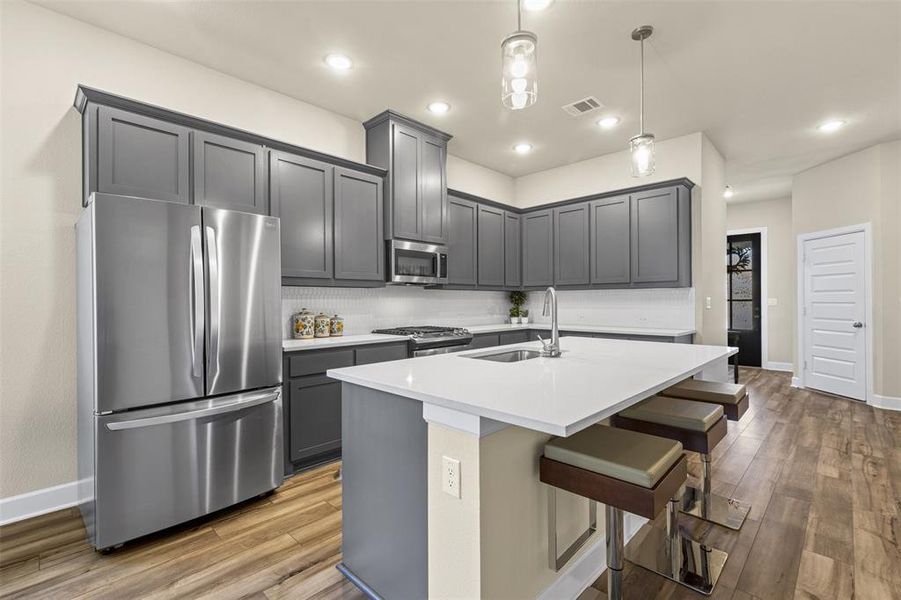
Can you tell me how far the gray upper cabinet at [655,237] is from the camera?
4.23 meters

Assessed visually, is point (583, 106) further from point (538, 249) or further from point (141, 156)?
point (141, 156)

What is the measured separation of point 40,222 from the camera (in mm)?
2453

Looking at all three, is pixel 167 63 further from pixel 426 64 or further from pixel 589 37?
pixel 589 37

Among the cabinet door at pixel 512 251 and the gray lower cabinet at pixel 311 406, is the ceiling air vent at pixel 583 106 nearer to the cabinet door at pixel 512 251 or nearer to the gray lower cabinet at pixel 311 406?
the cabinet door at pixel 512 251

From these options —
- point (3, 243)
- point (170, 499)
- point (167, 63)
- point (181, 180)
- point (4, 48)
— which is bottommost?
point (170, 499)

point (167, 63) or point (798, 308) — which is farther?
point (798, 308)

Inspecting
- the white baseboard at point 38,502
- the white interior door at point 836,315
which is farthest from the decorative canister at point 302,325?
the white interior door at point 836,315

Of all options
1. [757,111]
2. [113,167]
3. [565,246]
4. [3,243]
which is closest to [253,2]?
[113,167]

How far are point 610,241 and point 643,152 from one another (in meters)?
2.21

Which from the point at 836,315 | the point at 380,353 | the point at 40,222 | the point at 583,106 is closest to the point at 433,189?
the point at 583,106

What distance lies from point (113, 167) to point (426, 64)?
207 centimetres

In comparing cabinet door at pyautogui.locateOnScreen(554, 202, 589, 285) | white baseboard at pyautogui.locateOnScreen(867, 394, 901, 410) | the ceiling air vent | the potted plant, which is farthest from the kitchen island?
white baseboard at pyautogui.locateOnScreen(867, 394, 901, 410)

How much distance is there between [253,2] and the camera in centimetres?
241

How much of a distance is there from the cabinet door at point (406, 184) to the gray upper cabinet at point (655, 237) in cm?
A: 228
